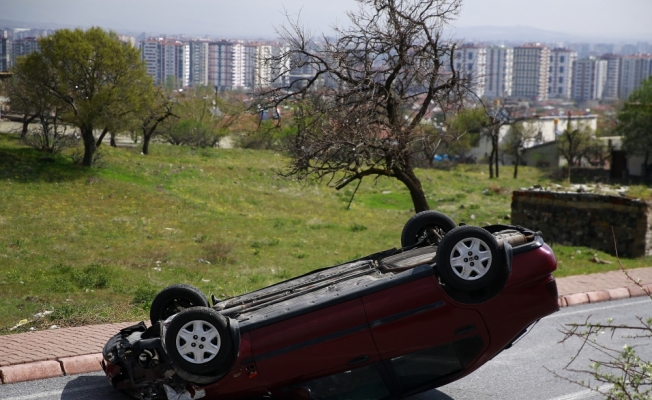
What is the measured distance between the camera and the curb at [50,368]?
7.49 meters

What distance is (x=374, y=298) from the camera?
239 inches

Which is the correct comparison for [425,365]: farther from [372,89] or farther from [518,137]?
[518,137]

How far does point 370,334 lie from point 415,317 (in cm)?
40

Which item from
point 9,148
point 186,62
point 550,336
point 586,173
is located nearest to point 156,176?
point 9,148

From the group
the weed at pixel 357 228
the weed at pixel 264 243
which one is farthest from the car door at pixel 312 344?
the weed at pixel 357 228

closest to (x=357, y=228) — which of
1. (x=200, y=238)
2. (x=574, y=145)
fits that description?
(x=200, y=238)

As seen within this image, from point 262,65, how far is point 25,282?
625 centimetres

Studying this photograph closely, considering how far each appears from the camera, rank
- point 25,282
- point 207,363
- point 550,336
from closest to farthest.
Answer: point 207,363
point 550,336
point 25,282

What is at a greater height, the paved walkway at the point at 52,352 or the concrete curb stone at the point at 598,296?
the paved walkway at the point at 52,352

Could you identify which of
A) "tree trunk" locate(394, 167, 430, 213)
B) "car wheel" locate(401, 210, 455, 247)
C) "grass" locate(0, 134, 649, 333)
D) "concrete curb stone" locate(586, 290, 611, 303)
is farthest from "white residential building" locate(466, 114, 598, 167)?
"car wheel" locate(401, 210, 455, 247)

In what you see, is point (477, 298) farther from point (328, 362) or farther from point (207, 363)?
point (207, 363)

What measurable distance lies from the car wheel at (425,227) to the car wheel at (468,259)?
1589 mm

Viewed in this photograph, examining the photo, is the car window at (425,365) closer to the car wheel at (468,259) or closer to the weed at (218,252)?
the car wheel at (468,259)

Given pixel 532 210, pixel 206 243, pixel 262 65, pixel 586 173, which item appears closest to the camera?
pixel 262 65
